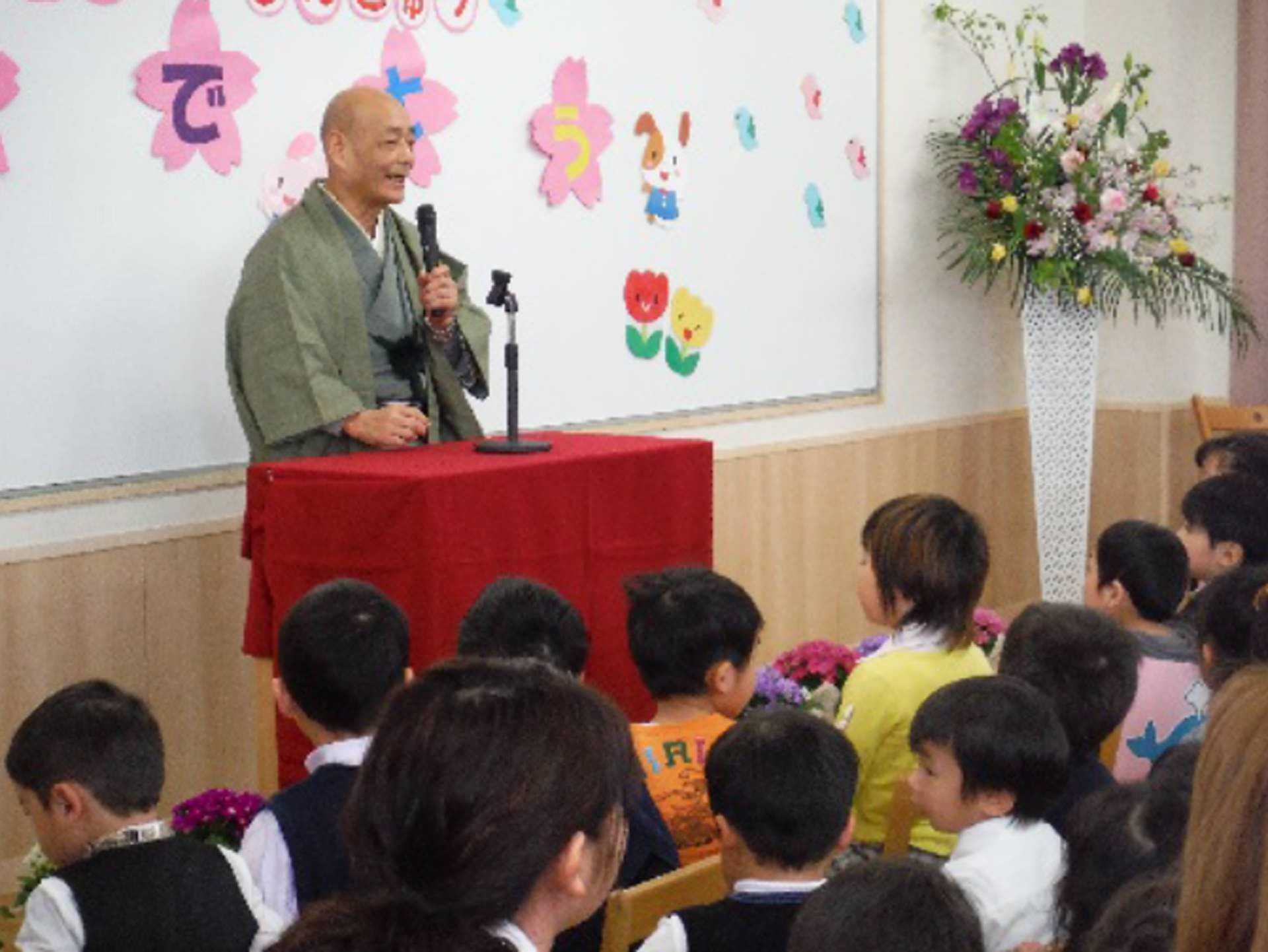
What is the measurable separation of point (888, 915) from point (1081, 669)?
1.29 meters

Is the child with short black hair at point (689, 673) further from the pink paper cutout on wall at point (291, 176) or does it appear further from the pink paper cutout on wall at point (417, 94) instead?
the pink paper cutout on wall at point (417, 94)

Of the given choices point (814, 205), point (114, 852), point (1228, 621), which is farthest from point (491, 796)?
point (814, 205)

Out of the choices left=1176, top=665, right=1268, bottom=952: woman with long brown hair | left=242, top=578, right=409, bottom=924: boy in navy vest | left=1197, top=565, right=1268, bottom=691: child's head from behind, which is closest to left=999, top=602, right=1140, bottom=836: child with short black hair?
left=1197, top=565, right=1268, bottom=691: child's head from behind

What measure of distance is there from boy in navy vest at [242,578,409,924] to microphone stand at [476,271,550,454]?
1.19 metres

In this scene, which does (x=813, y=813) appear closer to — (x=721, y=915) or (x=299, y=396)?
(x=721, y=915)

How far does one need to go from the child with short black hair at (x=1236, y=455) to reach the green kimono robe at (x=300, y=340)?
1859mm

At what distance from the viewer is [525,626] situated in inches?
128

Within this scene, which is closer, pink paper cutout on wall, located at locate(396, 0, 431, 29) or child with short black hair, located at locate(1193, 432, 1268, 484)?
child with short black hair, located at locate(1193, 432, 1268, 484)

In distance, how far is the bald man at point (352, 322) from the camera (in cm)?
424

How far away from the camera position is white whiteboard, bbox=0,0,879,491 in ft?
14.0

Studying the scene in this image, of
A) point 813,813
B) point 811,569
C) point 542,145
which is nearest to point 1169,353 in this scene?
point 811,569

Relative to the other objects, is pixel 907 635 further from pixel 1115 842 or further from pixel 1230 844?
pixel 1230 844

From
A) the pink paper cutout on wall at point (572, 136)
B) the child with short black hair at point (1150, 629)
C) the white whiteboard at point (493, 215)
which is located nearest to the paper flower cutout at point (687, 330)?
the white whiteboard at point (493, 215)

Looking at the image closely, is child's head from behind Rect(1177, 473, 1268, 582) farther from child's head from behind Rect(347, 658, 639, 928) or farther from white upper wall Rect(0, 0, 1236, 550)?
child's head from behind Rect(347, 658, 639, 928)
